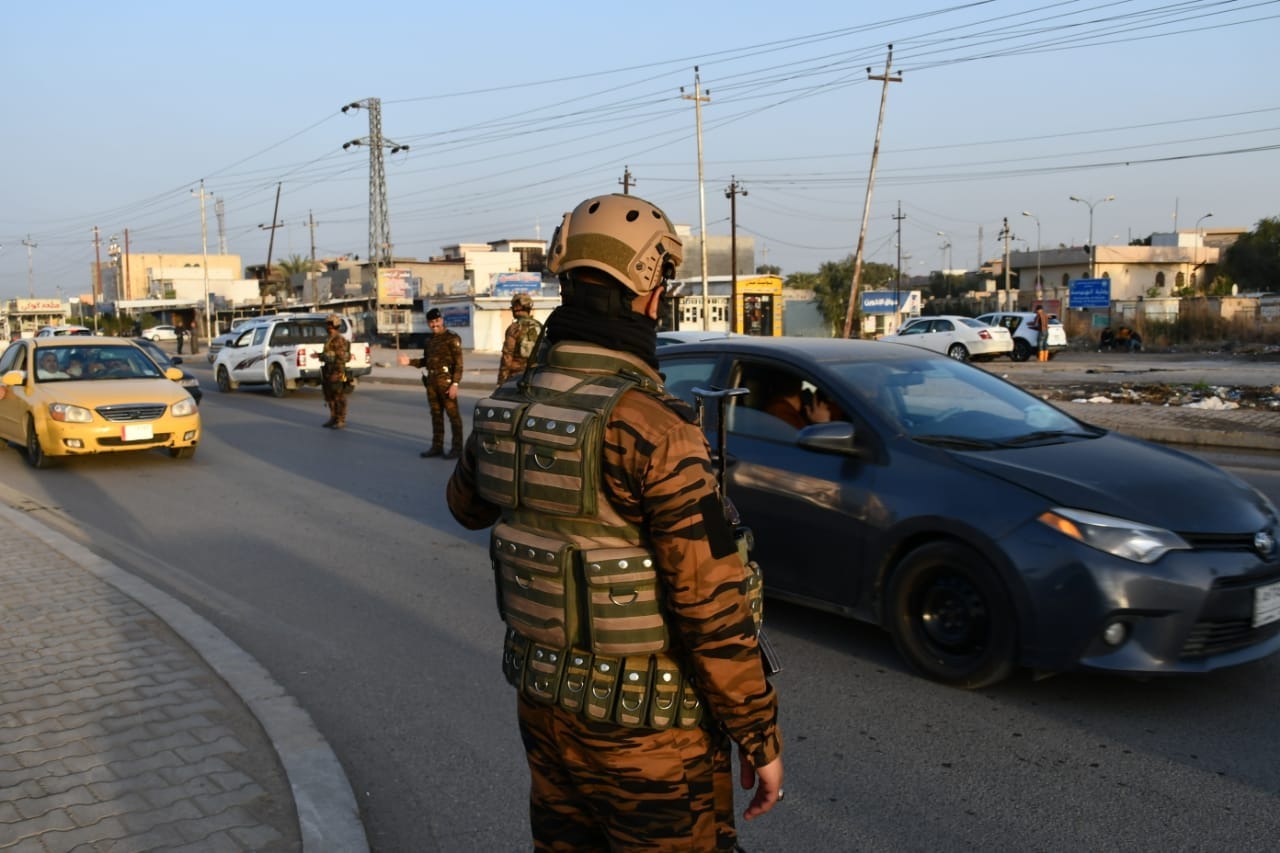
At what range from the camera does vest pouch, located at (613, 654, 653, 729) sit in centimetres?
216

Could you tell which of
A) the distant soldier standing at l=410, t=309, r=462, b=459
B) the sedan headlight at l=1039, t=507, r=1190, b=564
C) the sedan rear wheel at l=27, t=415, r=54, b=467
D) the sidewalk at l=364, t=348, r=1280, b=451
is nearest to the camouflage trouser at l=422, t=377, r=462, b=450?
the distant soldier standing at l=410, t=309, r=462, b=459

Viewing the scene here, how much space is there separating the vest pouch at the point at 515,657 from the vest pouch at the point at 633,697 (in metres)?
0.28

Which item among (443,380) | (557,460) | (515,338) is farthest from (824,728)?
(443,380)

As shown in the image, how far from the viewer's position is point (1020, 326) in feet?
114

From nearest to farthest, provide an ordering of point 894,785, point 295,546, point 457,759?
point 894,785
point 457,759
point 295,546

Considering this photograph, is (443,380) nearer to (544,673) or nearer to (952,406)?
(952,406)

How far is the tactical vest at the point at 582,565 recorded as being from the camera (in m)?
2.16

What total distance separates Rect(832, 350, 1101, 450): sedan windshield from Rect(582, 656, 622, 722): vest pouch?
3.40m

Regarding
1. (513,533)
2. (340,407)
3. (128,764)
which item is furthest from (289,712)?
(340,407)

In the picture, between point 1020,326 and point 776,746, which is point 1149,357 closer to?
point 1020,326

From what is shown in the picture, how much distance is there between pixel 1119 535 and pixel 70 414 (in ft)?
37.2

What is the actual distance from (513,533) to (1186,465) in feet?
13.0

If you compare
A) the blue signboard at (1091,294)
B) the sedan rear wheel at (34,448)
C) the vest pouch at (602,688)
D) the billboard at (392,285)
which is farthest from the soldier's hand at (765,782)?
the billboard at (392,285)

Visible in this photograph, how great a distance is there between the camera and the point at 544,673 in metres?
2.27
